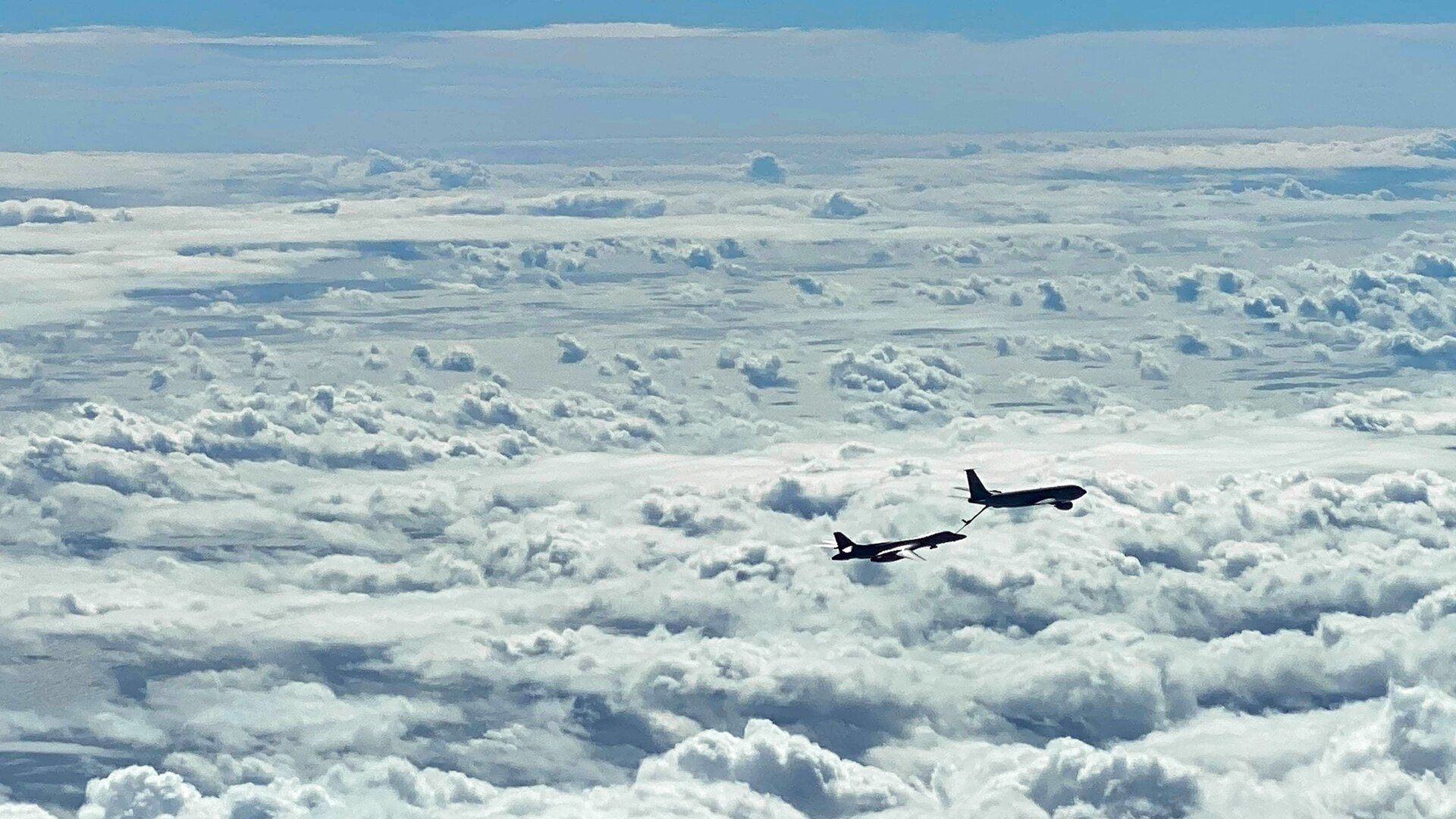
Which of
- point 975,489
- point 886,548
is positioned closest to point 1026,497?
point 975,489

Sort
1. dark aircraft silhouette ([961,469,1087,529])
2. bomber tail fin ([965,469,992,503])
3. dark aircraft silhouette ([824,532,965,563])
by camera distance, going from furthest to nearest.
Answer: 1. bomber tail fin ([965,469,992,503])
2. dark aircraft silhouette ([961,469,1087,529])
3. dark aircraft silhouette ([824,532,965,563])

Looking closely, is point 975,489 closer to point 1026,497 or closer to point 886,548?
point 1026,497

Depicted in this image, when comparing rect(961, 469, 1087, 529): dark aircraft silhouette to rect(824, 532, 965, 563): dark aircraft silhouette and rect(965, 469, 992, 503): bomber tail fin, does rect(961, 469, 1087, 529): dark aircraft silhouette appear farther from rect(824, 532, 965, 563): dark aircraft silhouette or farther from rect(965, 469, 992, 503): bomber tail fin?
rect(824, 532, 965, 563): dark aircraft silhouette

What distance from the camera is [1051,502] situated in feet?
Result: 515

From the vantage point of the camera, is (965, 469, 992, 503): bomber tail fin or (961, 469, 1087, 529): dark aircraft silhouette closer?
(961, 469, 1087, 529): dark aircraft silhouette

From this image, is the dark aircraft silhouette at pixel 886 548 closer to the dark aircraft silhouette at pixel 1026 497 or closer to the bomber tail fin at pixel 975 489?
the dark aircraft silhouette at pixel 1026 497

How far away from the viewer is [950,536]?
158 metres

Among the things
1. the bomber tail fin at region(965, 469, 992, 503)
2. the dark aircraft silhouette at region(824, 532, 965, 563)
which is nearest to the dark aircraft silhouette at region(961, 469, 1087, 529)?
the bomber tail fin at region(965, 469, 992, 503)

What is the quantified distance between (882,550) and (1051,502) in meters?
18.5

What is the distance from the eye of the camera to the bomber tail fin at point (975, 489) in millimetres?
154875

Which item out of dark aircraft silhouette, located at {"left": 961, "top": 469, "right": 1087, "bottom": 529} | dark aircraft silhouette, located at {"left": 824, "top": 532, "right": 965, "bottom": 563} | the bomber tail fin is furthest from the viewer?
the bomber tail fin

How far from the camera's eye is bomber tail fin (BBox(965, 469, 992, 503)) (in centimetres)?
15488

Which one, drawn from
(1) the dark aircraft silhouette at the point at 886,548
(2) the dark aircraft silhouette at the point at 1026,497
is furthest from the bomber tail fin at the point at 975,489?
(1) the dark aircraft silhouette at the point at 886,548

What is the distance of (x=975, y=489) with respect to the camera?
159875mm
